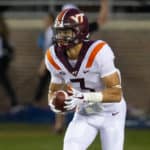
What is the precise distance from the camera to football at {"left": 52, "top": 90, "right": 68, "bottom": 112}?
6273 millimetres

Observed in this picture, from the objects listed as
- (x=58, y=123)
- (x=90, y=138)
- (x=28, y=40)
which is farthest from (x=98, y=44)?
(x=28, y=40)

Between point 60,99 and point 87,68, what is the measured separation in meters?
0.41

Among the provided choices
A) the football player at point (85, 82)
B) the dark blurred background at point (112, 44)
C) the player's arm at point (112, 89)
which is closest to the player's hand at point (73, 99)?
the football player at point (85, 82)

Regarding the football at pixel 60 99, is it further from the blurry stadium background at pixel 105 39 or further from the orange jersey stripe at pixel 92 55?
the blurry stadium background at pixel 105 39

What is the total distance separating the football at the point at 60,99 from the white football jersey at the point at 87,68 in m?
0.31

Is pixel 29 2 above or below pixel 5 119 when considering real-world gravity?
above

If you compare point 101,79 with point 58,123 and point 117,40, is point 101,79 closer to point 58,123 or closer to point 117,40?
point 58,123

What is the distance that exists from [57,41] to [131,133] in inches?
197

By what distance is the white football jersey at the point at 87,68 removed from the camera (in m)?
6.49

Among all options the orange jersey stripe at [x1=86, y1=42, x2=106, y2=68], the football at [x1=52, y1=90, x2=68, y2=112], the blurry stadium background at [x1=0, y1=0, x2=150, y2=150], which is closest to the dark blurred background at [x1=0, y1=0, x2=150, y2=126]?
the blurry stadium background at [x1=0, y1=0, x2=150, y2=150]

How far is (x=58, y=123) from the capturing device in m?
11.0

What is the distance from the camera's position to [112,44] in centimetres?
1325

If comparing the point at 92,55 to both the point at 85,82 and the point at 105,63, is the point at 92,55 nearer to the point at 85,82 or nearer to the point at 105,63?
the point at 105,63

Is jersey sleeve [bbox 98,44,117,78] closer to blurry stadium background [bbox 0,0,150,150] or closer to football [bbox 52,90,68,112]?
football [bbox 52,90,68,112]
